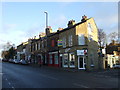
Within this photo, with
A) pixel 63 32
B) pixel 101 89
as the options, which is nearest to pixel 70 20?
pixel 63 32

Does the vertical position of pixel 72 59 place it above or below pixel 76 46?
below

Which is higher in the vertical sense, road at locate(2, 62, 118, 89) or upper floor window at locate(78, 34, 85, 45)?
upper floor window at locate(78, 34, 85, 45)

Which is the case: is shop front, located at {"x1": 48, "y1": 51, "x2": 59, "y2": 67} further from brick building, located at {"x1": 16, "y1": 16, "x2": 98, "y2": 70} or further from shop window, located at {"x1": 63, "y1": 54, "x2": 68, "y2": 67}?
shop window, located at {"x1": 63, "y1": 54, "x2": 68, "y2": 67}

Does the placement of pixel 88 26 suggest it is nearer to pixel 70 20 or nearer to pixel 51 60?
pixel 70 20

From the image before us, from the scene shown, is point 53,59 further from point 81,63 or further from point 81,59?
point 81,63

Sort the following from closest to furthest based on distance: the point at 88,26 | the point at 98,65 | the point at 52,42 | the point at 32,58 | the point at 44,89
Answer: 1. the point at 44,89
2. the point at 88,26
3. the point at 98,65
4. the point at 52,42
5. the point at 32,58

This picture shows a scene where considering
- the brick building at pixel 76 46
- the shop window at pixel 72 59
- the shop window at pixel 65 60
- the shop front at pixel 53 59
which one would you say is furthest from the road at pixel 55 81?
the shop front at pixel 53 59

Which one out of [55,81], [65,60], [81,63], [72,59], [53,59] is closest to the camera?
[55,81]

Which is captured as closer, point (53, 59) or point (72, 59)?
point (72, 59)

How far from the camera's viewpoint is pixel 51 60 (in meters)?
43.2

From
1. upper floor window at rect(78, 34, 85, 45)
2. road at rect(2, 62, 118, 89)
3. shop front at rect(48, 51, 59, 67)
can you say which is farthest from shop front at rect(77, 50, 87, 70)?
road at rect(2, 62, 118, 89)

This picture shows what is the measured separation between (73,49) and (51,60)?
10526 mm

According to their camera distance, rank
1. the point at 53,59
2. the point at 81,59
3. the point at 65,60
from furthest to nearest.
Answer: the point at 53,59, the point at 65,60, the point at 81,59

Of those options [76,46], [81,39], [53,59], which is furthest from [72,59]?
[53,59]
